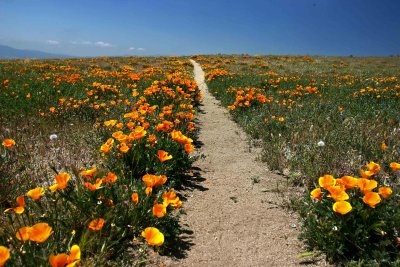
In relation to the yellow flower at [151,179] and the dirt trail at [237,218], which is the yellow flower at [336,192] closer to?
the dirt trail at [237,218]

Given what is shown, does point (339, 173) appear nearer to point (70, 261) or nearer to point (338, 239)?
point (338, 239)

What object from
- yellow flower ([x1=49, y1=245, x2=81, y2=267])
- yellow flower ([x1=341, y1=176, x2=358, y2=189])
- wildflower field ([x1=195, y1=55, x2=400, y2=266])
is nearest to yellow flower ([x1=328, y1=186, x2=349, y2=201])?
wildflower field ([x1=195, y1=55, x2=400, y2=266])

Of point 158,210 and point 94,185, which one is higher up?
point 94,185

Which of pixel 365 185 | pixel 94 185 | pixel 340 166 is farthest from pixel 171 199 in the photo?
pixel 340 166

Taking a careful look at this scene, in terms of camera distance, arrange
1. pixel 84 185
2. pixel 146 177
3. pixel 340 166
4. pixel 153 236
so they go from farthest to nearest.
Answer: pixel 340 166
pixel 84 185
pixel 146 177
pixel 153 236

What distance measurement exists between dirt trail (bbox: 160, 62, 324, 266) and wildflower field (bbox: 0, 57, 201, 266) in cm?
35

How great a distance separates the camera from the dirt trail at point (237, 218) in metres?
3.30

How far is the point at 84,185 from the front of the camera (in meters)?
3.31

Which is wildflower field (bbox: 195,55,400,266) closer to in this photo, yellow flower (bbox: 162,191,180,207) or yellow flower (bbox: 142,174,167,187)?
yellow flower (bbox: 162,191,180,207)

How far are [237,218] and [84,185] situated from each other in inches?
74.3

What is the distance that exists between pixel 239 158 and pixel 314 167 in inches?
68.5

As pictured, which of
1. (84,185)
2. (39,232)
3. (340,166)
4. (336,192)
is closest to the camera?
(39,232)

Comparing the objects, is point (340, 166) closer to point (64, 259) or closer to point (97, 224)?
point (97, 224)

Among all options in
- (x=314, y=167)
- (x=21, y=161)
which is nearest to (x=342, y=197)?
(x=314, y=167)
